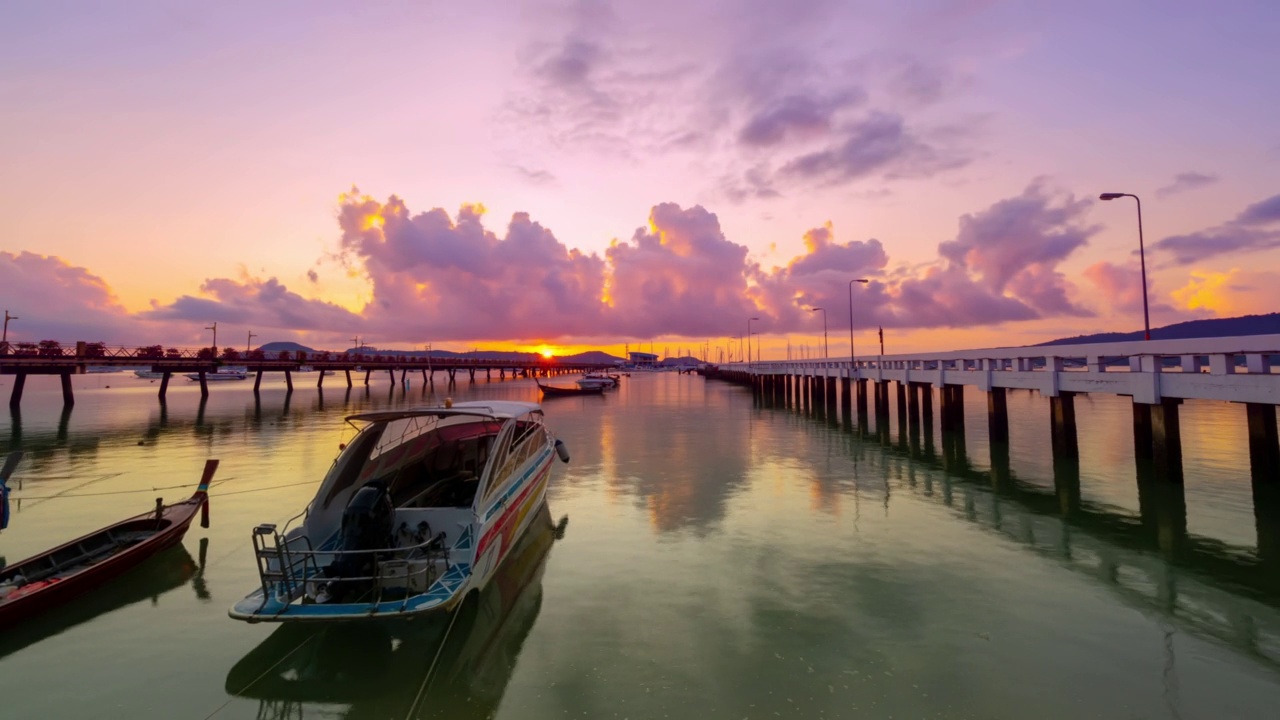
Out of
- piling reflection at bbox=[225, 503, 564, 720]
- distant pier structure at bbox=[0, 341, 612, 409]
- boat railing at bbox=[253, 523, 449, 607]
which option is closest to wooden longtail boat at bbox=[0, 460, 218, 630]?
boat railing at bbox=[253, 523, 449, 607]

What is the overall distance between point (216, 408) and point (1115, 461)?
68093mm

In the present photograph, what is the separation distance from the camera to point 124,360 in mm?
59594

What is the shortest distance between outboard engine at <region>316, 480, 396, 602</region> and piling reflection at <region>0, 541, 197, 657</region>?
4450mm

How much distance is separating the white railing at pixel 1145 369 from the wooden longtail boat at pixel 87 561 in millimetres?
23874

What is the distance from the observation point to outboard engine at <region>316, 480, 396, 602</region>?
27.1ft

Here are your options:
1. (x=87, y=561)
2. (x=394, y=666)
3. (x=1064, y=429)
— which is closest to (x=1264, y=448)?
(x=1064, y=429)

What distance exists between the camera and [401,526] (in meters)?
10.1

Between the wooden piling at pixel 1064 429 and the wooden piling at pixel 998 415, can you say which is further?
the wooden piling at pixel 998 415

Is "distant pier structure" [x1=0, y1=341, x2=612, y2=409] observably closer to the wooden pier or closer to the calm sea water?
the calm sea water

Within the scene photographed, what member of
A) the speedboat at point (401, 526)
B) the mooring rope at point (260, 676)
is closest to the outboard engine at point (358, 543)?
the speedboat at point (401, 526)

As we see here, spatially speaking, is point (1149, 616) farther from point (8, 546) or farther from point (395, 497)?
point (8, 546)

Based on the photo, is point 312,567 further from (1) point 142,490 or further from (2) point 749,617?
(1) point 142,490

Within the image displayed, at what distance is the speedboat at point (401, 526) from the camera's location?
25.1ft

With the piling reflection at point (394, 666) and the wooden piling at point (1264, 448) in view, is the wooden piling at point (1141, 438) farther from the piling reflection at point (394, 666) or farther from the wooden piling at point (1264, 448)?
the piling reflection at point (394, 666)
